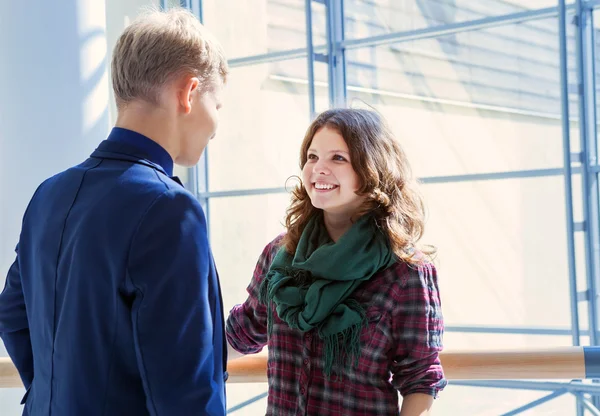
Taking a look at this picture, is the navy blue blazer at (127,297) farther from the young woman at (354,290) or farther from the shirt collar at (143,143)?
the young woman at (354,290)

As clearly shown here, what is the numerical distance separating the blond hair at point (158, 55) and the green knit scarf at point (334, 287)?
0.50 m

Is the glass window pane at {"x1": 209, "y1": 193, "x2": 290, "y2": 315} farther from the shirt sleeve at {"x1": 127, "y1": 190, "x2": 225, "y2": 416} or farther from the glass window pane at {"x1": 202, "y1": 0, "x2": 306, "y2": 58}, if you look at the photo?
the shirt sleeve at {"x1": 127, "y1": 190, "x2": 225, "y2": 416}

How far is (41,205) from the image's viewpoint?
3.82ft

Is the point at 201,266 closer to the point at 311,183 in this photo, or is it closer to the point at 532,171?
the point at 311,183

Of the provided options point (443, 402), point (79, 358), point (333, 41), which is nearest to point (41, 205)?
point (79, 358)

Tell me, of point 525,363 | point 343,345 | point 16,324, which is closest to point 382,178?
point 343,345

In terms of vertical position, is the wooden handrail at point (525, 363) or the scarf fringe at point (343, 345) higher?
the scarf fringe at point (343, 345)

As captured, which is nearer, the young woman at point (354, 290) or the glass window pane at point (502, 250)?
the young woman at point (354, 290)

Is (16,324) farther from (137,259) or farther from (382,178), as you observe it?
(382,178)

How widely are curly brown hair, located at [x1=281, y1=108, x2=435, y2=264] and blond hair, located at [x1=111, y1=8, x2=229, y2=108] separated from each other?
472mm

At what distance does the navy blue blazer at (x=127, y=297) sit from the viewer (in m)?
1.05

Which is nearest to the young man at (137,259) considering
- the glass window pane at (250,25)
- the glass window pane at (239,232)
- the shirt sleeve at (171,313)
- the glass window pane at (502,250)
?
the shirt sleeve at (171,313)

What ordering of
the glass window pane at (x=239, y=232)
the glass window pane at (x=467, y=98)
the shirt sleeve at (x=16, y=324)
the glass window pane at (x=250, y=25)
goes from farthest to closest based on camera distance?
the glass window pane at (x=239, y=232) → the glass window pane at (x=250, y=25) → the glass window pane at (x=467, y=98) → the shirt sleeve at (x=16, y=324)

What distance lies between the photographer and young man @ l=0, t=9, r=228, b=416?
1.05 metres
